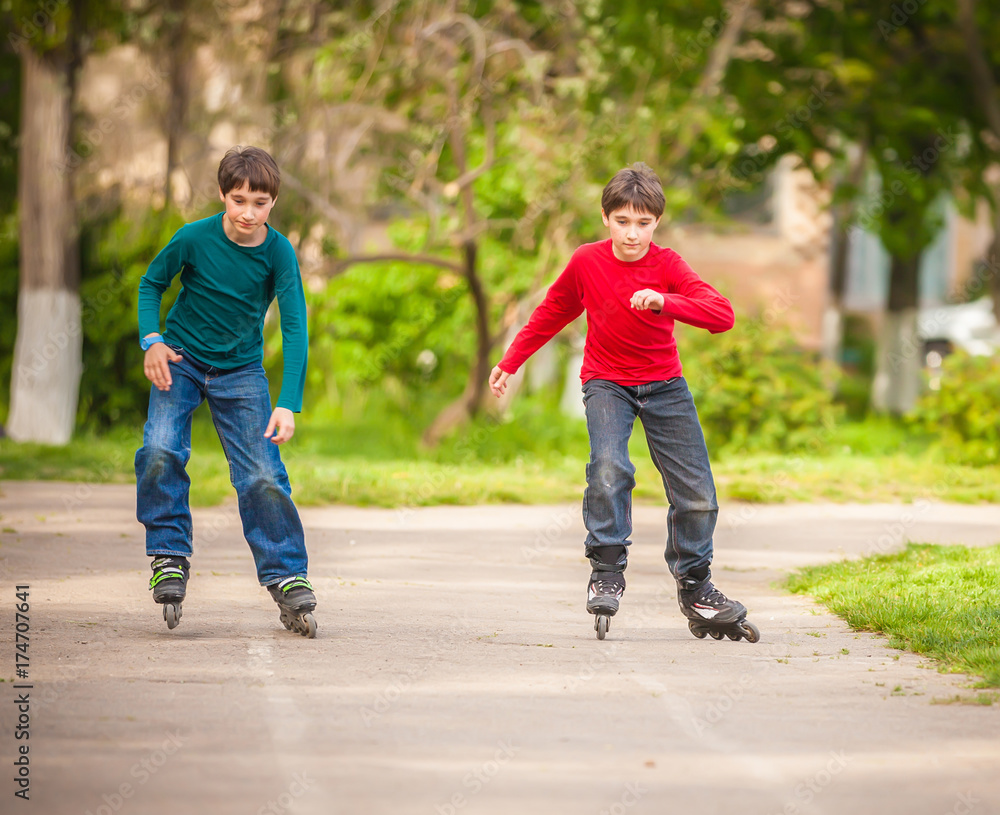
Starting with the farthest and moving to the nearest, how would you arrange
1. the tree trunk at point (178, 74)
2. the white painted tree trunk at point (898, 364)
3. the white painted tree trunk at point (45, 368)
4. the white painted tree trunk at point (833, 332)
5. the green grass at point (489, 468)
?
the white painted tree trunk at point (833, 332) < the white painted tree trunk at point (898, 364) < the tree trunk at point (178, 74) < the white painted tree trunk at point (45, 368) < the green grass at point (489, 468)

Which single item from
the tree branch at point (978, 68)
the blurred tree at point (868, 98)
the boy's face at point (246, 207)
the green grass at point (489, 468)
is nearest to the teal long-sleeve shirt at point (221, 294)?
the boy's face at point (246, 207)

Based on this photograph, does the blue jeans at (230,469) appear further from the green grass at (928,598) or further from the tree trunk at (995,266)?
the tree trunk at (995,266)

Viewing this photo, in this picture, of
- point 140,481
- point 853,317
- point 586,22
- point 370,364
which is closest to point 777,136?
point 586,22

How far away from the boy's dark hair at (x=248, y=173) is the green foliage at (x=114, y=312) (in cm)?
771

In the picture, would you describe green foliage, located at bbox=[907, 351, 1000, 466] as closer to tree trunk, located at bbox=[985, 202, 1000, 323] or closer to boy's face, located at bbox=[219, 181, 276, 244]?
tree trunk, located at bbox=[985, 202, 1000, 323]

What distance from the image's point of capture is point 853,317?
25812 mm

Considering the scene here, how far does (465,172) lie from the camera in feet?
39.4

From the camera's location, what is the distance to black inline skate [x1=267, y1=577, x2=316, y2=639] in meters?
4.85

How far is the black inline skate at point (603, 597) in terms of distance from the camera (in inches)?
195

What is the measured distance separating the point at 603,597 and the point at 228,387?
1701 millimetres

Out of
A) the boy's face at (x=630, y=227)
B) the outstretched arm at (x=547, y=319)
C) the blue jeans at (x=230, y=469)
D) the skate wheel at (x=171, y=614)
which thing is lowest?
the skate wheel at (x=171, y=614)

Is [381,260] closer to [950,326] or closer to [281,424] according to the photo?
[281,424]
